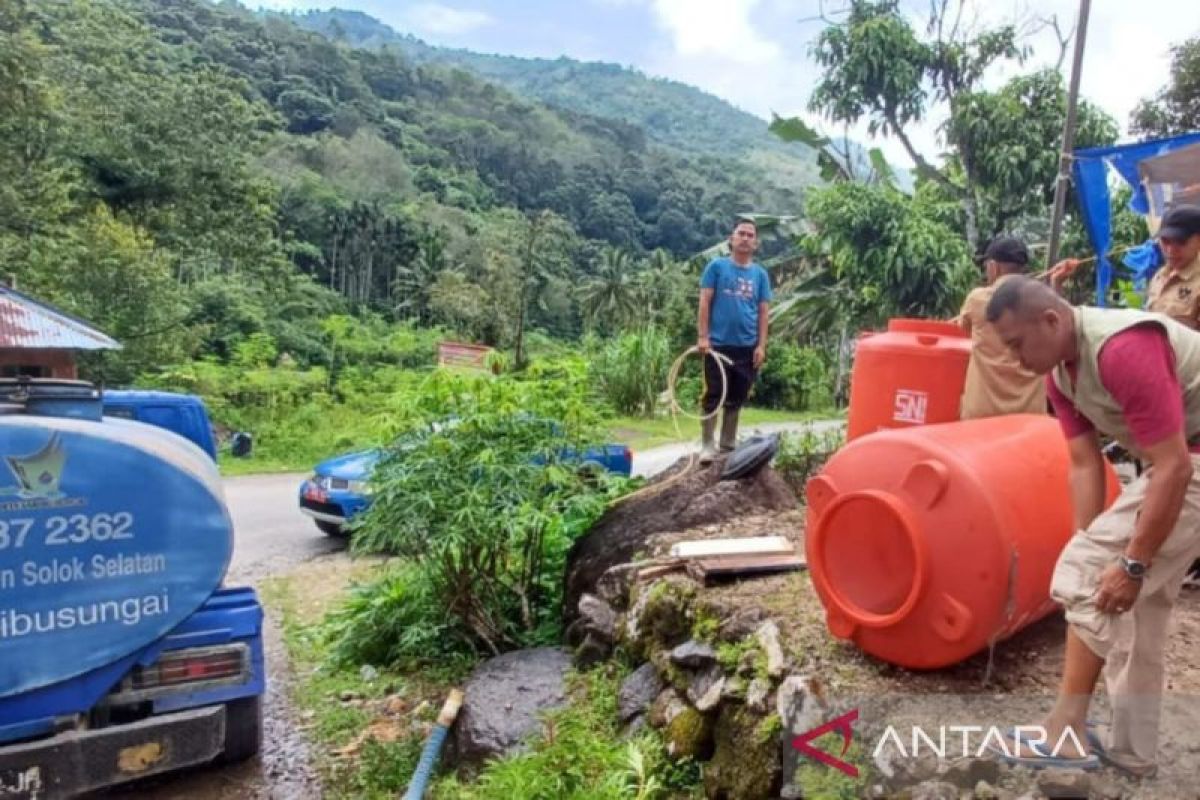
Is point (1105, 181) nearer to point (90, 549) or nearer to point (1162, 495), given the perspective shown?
point (1162, 495)

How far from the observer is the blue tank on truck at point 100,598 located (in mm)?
2934

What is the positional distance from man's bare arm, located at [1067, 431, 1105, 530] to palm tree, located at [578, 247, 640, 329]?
33.5 meters

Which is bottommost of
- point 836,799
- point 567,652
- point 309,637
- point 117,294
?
point 309,637

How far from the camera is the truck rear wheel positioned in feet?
12.2

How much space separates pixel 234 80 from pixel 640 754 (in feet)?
79.3

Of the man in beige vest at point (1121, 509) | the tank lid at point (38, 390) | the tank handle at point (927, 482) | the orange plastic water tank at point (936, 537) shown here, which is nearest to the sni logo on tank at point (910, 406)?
the orange plastic water tank at point (936, 537)

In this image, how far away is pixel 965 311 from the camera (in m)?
4.15

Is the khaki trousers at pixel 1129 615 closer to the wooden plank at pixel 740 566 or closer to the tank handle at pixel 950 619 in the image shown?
the tank handle at pixel 950 619

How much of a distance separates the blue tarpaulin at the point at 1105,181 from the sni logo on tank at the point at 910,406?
259cm

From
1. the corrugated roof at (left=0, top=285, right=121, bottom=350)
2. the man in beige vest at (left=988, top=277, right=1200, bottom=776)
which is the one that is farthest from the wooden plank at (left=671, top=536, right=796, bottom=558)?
the corrugated roof at (left=0, top=285, right=121, bottom=350)

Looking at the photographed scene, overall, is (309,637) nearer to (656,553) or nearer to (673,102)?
(656,553)

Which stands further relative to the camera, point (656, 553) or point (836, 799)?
point (656, 553)

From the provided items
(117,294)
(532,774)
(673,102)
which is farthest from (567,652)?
(673,102)

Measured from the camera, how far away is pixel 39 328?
8.09 m
